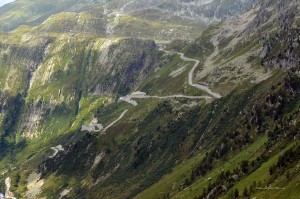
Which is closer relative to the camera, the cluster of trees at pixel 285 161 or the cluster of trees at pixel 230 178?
the cluster of trees at pixel 285 161

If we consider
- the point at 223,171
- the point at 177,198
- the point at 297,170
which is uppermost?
the point at 297,170

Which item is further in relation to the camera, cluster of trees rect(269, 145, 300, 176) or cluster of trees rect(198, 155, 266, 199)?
cluster of trees rect(198, 155, 266, 199)

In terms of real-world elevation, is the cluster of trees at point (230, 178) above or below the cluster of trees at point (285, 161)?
below

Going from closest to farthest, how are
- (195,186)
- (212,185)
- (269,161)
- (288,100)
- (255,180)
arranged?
(255,180) → (269,161) → (212,185) → (195,186) → (288,100)

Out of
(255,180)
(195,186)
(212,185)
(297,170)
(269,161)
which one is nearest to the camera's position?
(297,170)

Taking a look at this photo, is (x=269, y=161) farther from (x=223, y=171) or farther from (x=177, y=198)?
(x=177, y=198)

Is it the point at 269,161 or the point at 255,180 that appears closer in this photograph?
the point at 255,180

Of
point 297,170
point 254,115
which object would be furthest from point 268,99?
point 297,170

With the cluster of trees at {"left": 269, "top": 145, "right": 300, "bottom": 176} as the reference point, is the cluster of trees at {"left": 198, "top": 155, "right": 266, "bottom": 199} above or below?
below

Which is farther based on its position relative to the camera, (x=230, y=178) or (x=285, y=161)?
(x=230, y=178)

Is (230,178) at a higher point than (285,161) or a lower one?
lower

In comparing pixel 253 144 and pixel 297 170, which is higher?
pixel 297 170
